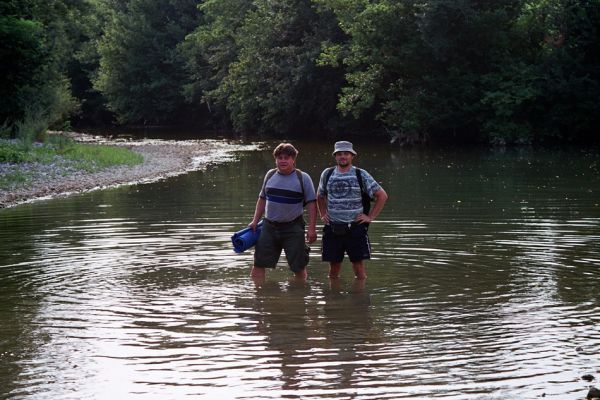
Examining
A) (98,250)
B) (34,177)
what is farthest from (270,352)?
(34,177)

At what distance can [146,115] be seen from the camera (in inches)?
2955

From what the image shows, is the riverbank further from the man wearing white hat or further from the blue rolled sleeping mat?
the man wearing white hat

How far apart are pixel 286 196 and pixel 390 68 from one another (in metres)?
37.6

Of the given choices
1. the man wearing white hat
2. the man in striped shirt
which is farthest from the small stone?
the man in striped shirt

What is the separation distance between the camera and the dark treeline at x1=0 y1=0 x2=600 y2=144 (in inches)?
1672

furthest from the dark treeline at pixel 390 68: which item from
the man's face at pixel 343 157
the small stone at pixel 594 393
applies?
the small stone at pixel 594 393

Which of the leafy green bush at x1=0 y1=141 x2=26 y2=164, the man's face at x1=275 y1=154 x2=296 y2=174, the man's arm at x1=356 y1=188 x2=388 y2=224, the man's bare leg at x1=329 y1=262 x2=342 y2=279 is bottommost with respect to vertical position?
the man's bare leg at x1=329 y1=262 x2=342 y2=279

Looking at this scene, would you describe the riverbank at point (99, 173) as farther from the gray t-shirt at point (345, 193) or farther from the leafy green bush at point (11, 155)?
the gray t-shirt at point (345, 193)

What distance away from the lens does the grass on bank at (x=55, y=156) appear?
26288 mm

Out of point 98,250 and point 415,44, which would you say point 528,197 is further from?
point 415,44

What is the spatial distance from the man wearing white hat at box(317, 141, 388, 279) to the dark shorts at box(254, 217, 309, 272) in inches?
11.6

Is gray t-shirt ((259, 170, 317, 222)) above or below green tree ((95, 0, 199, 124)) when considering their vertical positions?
below

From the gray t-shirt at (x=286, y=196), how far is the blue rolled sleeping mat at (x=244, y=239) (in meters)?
0.38

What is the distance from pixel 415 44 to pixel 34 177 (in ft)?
77.5
